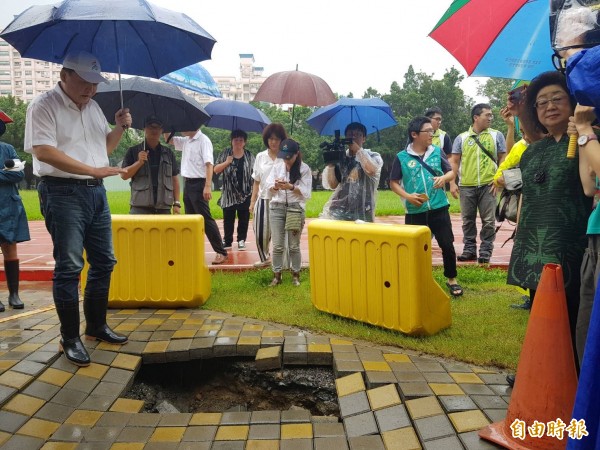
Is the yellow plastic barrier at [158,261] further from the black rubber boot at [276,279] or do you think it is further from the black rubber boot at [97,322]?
the black rubber boot at [276,279]

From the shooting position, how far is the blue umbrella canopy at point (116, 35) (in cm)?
315

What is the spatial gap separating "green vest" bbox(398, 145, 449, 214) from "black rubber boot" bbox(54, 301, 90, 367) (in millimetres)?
3082

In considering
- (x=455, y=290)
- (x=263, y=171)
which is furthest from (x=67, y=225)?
(x=455, y=290)

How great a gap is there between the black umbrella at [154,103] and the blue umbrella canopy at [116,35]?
935 millimetres

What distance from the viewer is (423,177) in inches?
183

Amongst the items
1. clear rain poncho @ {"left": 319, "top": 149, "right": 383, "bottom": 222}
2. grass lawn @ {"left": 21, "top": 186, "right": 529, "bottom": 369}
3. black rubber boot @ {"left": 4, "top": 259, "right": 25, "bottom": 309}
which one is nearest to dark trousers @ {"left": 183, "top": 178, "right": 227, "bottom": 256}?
grass lawn @ {"left": 21, "top": 186, "right": 529, "bottom": 369}

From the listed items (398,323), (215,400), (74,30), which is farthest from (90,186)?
(398,323)

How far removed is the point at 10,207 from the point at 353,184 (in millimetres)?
3280

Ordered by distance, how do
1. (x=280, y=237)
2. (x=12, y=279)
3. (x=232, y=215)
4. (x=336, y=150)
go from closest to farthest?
(x=12, y=279), (x=336, y=150), (x=280, y=237), (x=232, y=215)

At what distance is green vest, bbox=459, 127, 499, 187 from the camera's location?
6461mm

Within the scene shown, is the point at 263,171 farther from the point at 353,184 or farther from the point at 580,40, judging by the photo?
the point at 580,40

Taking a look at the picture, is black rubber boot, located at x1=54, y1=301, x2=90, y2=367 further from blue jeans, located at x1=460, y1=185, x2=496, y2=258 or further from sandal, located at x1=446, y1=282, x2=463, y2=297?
blue jeans, located at x1=460, y1=185, x2=496, y2=258

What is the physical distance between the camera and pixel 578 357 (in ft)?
7.77

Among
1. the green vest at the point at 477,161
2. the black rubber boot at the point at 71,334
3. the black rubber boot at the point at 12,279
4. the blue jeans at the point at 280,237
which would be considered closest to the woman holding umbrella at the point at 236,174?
the blue jeans at the point at 280,237
